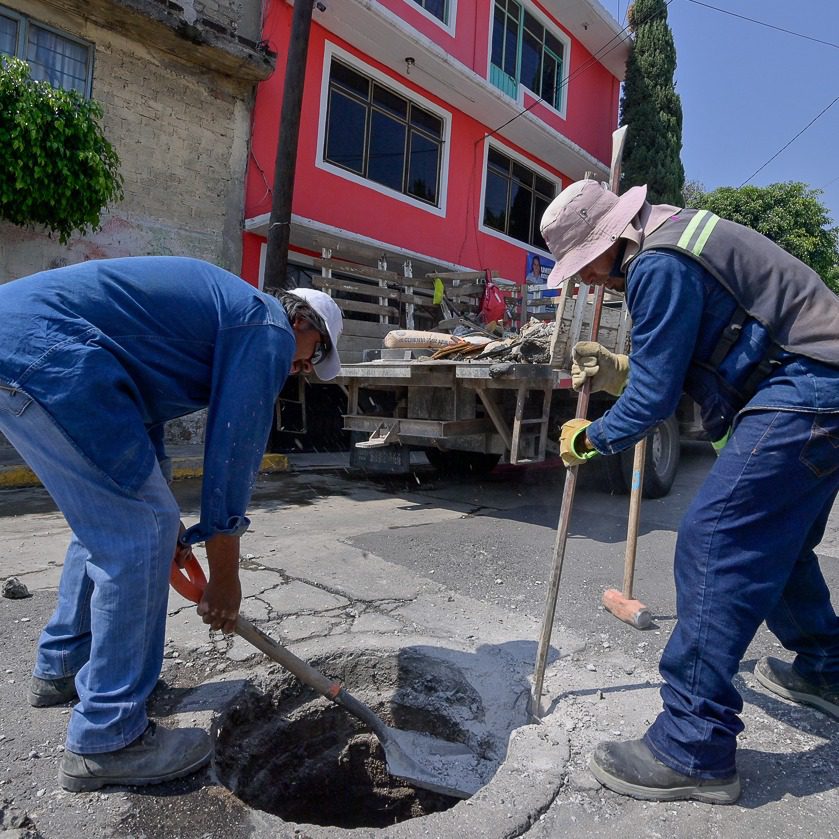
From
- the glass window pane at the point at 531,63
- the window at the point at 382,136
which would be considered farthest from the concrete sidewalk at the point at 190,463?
the glass window pane at the point at 531,63

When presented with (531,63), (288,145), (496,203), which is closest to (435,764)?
(288,145)

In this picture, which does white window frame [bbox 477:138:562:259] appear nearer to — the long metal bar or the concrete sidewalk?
the concrete sidewalk

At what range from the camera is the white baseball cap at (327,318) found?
2.14 m

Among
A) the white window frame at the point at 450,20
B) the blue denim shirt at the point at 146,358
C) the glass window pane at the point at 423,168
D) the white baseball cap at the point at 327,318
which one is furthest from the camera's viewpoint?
the glass window pane at the point at 423,168

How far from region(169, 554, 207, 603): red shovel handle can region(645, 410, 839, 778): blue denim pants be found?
1498mm

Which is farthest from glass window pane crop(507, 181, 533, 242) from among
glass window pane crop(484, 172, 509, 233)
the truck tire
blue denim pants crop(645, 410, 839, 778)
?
blue denim pants crop(645, 410, 839, 778)

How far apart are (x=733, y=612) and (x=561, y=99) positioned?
16021 millimetres

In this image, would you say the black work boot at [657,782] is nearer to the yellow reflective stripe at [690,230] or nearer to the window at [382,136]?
the yellow reflective stripe at [690,230]

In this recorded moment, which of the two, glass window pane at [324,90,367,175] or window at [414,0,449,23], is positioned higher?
window at [414,0,449,23]

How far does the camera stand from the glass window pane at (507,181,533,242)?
14477 mm

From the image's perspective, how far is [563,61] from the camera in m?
15.9

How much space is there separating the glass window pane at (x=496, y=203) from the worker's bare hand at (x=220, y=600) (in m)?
12.4

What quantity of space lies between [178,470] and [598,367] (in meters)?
5.67

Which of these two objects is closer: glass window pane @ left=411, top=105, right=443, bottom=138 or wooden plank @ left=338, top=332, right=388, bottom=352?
wooden plank @ left=338, top=332, right=388, bottom=352
